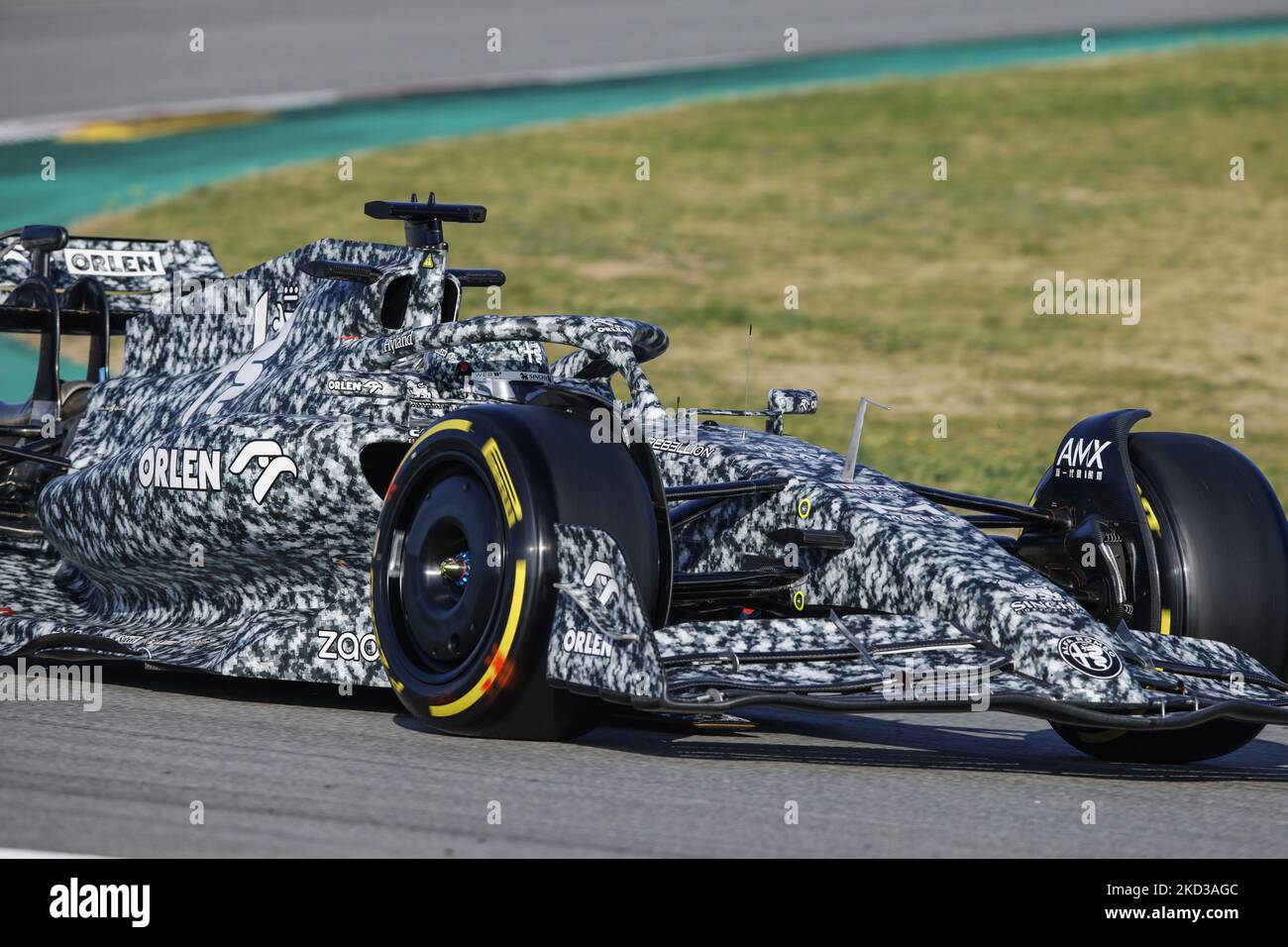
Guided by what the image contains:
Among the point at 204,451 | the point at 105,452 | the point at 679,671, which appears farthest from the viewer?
the point at 105,452

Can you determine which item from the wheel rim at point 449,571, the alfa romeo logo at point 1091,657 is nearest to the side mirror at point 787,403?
the wheel rim at point 449,571

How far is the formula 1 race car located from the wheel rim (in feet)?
0.03

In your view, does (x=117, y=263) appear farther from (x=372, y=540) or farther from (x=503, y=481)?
(x=503, y=481)

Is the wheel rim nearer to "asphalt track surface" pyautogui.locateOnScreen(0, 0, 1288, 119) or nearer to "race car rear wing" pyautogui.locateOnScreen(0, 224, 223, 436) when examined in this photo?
"race car rear wing" pyautogui.locateOnScreen(0, 224, 223, 436)

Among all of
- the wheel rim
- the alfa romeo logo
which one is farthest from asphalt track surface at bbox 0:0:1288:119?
the alfa romeo logo

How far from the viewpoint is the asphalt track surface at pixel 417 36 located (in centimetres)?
2780

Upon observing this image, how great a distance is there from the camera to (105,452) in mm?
8188

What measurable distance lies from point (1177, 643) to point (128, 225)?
18320 mm

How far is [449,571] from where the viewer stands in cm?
608

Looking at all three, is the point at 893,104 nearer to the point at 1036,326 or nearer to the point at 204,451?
the point at 1036,326

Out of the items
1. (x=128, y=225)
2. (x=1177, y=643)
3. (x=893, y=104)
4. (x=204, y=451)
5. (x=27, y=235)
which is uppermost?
(x=893, y=104)

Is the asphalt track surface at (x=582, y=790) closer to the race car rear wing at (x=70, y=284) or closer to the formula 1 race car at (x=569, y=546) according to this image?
the formula 1 race car at (x=569, y=546)

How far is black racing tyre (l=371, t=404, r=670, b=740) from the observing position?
567cm
